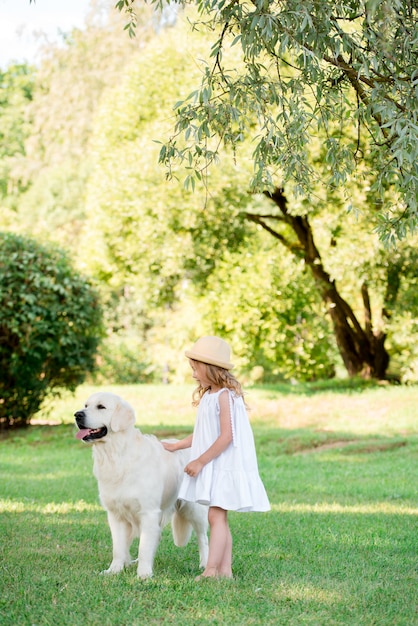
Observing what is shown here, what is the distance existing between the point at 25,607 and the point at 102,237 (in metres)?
14.3

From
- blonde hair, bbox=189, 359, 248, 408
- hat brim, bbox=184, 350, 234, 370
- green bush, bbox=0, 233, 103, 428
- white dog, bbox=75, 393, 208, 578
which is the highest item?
green bush, bbox=0, 233, 103, 428

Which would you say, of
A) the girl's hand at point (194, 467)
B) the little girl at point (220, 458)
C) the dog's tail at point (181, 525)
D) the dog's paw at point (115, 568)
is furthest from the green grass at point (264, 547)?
the girl's hand at point (194, 467)

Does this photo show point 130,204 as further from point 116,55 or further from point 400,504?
point 116,55

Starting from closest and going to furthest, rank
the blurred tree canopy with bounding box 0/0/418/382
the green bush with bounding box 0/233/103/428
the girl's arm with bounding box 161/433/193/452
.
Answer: the girl's arm with bounding box 161/433/193/452
the green bush with bounding box 0/233/103/428
the blurred tree canopy with bounding box 0/0/418/382

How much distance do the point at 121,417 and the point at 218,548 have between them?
A: 1.06 m

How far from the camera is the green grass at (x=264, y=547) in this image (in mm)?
4512

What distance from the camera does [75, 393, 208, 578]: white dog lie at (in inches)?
207

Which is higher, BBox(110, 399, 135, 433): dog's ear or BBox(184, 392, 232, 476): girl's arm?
BBox(110, 399, 135, 433): dog's ear

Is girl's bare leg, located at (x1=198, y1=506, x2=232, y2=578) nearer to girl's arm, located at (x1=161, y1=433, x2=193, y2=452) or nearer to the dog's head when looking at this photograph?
girl's arm, located at (x1=161, y1=433, x2=193, y2=452)

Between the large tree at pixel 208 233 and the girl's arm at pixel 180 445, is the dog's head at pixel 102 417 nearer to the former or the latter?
the girl's arm at pixel 180 445

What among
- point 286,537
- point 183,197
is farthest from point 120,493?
point 183,197

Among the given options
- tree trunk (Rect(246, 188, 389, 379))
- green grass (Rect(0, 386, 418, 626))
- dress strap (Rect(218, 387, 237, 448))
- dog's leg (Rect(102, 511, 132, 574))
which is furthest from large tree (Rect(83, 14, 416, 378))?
dog's leg (Rect(102, 511, 132, 574))

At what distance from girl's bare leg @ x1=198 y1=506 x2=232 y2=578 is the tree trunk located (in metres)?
12.6

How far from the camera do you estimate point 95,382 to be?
28.0m
